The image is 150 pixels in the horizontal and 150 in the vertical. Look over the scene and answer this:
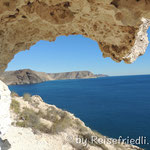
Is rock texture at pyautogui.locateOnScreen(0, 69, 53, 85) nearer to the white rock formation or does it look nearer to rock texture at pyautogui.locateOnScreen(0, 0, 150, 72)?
rock texture at pyautogui.locateOnScreen(0, 0, 150, 72)

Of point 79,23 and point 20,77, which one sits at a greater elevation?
point 20,77

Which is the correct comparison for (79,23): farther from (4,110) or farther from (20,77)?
(20,77)

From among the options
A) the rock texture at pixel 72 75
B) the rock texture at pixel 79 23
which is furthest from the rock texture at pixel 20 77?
the rock texture at pixel 79 23

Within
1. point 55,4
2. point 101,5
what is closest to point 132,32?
point 101,5

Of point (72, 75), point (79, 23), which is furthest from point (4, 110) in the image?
point (72, 75)

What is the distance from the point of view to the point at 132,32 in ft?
8.50

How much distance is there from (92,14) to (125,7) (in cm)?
58

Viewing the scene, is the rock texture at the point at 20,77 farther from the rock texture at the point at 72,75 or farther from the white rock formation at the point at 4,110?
the white rock formation at the point at 4,110

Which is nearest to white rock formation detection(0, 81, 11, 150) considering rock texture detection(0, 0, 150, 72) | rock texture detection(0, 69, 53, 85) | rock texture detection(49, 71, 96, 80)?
rock texture detection(0, 0, 150, 72)

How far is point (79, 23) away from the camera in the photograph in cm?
279

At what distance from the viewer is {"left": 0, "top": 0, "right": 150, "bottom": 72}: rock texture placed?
203 cm

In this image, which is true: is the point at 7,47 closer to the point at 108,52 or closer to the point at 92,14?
the point at 92,14

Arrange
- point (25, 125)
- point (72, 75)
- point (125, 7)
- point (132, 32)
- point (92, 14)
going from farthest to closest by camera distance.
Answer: point (72, 75)
point (25, 125)
point (132, 32)
point (92, 14)
point (125, 7)

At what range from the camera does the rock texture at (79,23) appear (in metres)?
2.03
